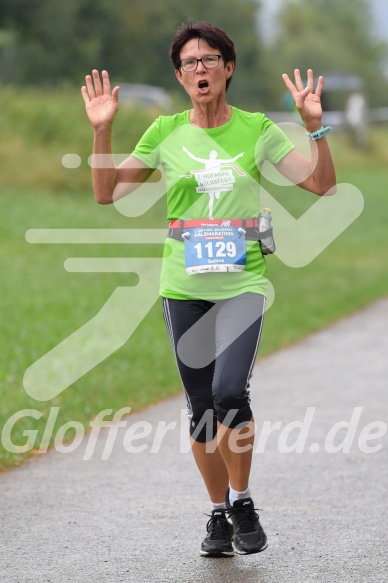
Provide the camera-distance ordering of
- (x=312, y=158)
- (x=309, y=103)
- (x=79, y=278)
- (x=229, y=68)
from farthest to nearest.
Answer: (x=79, y=278), (x=229, y=68), (x=312, y=158), (x=309, y=103)

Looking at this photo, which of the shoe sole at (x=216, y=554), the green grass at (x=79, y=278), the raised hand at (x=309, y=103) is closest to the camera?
the raised hand at (x=309, y=103)

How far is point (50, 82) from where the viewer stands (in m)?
54.8

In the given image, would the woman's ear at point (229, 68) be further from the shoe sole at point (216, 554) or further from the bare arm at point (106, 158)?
the shoe sole at point (216, 554)

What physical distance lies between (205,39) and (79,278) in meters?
12.3

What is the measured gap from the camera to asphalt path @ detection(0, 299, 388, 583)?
5.23 metres

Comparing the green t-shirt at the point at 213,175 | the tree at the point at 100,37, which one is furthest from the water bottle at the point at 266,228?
the tree at the point at 100,37

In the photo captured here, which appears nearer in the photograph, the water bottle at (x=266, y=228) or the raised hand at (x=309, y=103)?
the raised hand at (x=309, y=103)

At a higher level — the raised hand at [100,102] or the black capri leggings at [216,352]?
the raised hand at [100,102]

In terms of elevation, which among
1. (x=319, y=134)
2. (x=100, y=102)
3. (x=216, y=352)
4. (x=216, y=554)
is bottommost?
(x=216, y=554)

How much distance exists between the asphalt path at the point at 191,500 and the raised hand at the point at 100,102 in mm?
1787

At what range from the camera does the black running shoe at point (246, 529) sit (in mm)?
5402

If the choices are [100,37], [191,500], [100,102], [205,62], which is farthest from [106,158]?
[100,37]

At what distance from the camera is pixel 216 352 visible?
216 inches

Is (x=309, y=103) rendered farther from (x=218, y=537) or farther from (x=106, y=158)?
(x=218, y=537)
